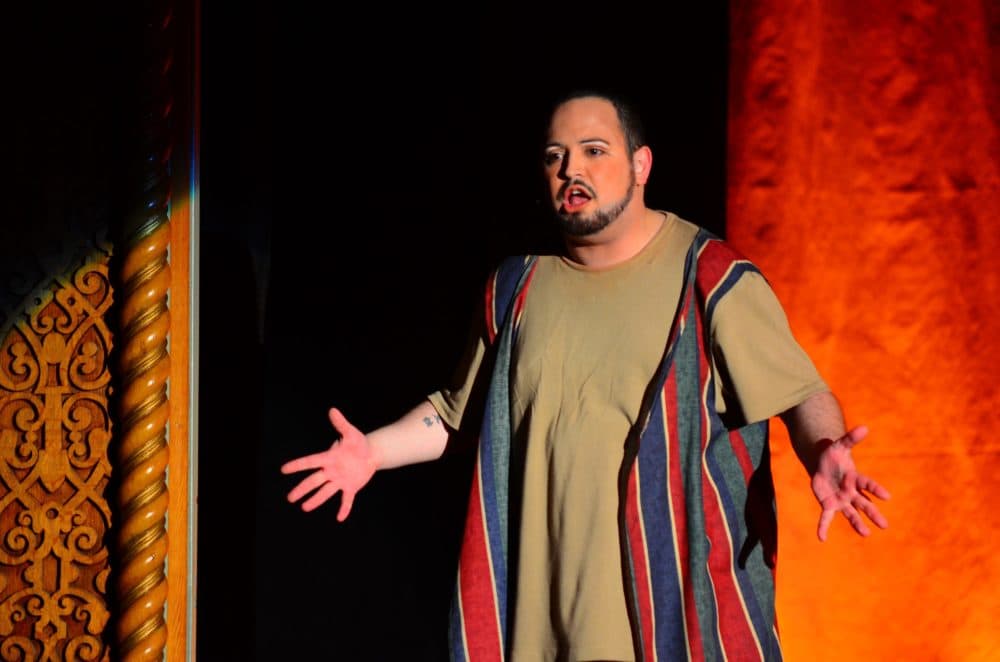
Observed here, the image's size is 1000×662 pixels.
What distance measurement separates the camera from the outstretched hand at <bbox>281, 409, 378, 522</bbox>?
1.94 metres

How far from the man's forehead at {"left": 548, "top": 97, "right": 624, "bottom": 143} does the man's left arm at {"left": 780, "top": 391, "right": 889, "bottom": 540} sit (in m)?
0.56

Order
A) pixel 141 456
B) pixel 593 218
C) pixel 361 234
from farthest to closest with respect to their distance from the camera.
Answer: pixel 361 234 → pixel 141 456 → pixel 593 218

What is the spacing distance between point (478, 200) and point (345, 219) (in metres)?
0.30

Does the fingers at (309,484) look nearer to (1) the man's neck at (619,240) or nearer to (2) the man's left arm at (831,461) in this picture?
(1) the man's neck at (619,240)

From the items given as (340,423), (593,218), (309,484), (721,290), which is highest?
(593,218)

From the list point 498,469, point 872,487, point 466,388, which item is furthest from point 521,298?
point 872,487

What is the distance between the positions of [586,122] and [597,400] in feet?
1.55

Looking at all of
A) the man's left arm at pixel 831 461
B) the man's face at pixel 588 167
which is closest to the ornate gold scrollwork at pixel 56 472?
the man's face at pixel 588 167

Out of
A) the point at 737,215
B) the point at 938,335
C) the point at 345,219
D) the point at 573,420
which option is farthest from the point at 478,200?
the point at 938,335

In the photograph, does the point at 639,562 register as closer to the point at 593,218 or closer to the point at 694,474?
the point at 694,474

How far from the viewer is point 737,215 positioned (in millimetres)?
2301

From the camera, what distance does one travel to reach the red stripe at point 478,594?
1.90m

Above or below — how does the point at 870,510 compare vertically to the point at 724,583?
above

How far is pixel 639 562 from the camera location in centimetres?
181
